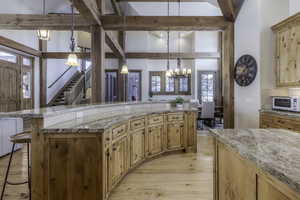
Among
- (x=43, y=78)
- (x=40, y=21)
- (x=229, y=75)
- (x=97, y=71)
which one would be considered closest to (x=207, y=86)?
(x=229, y=75)

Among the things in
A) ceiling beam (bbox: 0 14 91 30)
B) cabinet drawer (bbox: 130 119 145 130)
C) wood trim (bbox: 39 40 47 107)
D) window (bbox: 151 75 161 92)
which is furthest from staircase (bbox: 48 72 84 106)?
cabinet drawer (bbox: 130 119 145 130)

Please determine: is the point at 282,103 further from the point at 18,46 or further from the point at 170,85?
the point at 18,46

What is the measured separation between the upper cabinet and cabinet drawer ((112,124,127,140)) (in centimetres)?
295

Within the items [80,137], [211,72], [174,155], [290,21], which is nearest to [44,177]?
[80,137]

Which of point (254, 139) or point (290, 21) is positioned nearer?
point (254, 139)

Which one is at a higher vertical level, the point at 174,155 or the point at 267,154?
the point at 267,154

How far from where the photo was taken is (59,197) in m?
2.00

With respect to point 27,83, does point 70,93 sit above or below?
below

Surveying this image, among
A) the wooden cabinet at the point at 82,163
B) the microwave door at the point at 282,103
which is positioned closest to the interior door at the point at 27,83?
the wooden cabinet at the point at 82,163

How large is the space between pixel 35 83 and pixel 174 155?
258 inches

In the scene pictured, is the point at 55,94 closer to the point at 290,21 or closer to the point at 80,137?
the point at 80,137

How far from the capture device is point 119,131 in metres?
2.61

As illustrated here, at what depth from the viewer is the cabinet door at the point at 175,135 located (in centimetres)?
404

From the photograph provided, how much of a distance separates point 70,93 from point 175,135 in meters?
5.94
